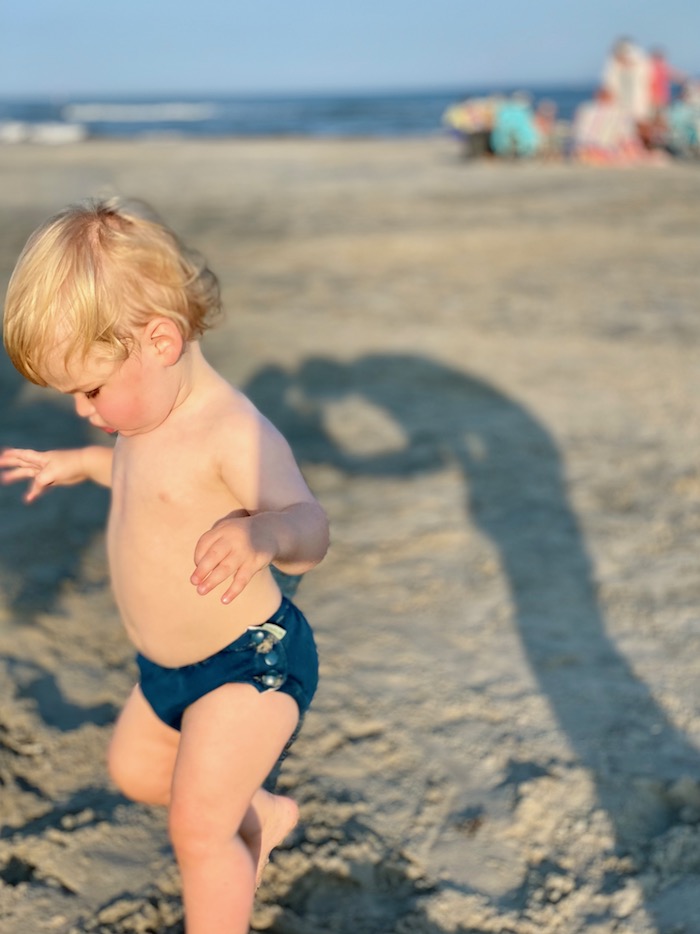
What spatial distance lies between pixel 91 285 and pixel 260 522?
489 mm

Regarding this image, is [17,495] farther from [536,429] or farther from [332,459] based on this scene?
[536,429]

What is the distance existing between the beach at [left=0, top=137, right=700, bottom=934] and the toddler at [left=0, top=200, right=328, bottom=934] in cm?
26

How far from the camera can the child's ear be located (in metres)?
1.75

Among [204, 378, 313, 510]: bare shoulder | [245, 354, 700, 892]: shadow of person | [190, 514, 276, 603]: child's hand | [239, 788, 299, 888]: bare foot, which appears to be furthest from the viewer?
[245, 354, 700, 892]: shadow of person

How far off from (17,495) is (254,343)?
235 cm

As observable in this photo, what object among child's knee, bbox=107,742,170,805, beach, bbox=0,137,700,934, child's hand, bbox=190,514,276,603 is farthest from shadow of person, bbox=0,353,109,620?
child's hand, bbox=190,514,276,603

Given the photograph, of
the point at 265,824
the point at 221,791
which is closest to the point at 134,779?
the point at 265,824

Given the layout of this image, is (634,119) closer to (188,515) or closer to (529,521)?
(529,521)

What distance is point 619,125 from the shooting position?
17391mm

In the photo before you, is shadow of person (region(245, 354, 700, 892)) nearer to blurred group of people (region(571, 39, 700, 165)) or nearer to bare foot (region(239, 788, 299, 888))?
bare foot (region(239, 788, 299, 888))

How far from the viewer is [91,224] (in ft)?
5.69

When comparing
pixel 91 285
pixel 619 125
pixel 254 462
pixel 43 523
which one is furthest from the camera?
pixel 619 125

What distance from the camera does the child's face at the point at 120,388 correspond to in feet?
5.69

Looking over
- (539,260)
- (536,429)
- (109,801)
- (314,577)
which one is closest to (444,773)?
(109,801)
